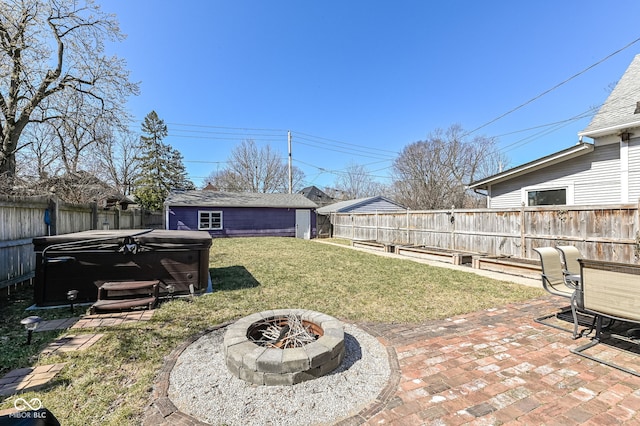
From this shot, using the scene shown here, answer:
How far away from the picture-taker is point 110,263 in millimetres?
4363

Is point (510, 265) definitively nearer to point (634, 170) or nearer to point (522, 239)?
point (522, 239)

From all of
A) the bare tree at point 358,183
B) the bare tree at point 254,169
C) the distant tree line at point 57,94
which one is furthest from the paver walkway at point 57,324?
the bare tree at point 358,183

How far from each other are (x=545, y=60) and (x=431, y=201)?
1415 cm

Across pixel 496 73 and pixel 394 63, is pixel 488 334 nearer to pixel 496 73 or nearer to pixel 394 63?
pixel 496 73

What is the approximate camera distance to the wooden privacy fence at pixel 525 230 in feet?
19.3

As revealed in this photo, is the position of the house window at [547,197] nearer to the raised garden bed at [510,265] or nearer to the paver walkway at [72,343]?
the raised garden bed at [510,265]

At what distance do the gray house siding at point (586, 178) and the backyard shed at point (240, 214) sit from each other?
1218 centimetres

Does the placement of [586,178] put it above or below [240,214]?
above

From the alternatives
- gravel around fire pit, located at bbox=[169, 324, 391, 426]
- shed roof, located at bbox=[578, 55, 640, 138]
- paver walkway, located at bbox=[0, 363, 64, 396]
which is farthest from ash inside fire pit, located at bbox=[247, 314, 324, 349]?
shed roof, located at bbox=[578, 55, 640, 138]

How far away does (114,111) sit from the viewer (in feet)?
34.7

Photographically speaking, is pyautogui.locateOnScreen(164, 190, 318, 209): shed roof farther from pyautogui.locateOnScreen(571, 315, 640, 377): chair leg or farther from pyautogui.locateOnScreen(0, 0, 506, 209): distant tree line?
pyautogui.locateOnScreen(571, 315, 640, 377): chair leg

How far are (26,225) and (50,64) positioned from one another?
7253mm

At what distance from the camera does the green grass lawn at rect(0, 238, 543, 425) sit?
2171 mm

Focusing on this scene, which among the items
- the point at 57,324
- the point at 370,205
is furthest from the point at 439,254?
the point at 370,205
